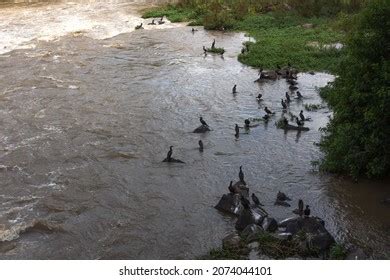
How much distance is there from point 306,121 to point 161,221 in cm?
865

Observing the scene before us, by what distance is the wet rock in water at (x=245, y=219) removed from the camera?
1290 centimetres

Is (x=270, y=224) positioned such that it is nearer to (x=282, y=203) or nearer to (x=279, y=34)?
(x=282, y=203)

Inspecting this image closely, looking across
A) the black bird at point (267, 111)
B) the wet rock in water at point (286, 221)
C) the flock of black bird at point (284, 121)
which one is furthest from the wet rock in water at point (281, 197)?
the black bird at point (267, 111)

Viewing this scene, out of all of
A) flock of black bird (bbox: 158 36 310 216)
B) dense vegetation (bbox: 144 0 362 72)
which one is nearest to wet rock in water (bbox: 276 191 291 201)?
flock of black bird (bbox: 158 36 310 216)

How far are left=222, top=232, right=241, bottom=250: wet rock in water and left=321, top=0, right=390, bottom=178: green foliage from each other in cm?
452

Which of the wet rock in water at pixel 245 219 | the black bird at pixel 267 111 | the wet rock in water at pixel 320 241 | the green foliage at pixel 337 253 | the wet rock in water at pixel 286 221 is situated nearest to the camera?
the green foliage at pixel 337 253

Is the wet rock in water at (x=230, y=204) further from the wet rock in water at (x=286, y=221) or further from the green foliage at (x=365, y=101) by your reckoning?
the green foliage at (x=365, y=101)

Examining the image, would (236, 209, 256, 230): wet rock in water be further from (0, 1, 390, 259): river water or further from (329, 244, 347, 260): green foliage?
(329, 244, 347, 260): green foliage

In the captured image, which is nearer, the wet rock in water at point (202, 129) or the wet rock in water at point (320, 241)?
the wet rock in water at point (320, 241)

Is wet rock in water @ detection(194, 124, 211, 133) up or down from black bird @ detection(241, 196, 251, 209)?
down

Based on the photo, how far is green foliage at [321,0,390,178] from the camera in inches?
556

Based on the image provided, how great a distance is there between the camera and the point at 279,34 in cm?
3197

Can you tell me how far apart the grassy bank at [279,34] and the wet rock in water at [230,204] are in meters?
11.7

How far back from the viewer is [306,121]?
19953 mm
